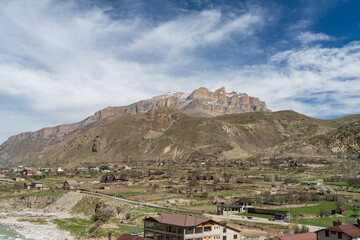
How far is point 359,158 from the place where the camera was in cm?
13062

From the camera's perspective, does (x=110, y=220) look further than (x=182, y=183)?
No

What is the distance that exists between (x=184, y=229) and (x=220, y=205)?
109 ft

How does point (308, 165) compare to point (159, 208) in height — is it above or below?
above

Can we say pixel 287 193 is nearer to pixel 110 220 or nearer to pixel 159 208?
pixel 159 208

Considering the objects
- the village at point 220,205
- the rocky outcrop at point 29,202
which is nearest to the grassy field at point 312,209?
the village at point 220,205

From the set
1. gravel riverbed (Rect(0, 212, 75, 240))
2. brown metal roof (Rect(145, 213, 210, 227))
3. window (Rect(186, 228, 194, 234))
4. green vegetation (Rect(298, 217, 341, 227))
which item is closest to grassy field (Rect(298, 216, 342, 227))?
green vegetation (Rect(298, 217, 341, 227))

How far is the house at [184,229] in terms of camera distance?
3528cm

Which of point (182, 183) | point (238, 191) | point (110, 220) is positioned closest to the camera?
point (110, 220)

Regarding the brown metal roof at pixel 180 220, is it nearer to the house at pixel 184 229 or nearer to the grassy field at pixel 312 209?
the house at pixel 184 229

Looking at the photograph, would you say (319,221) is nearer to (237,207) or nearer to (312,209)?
(312,209)

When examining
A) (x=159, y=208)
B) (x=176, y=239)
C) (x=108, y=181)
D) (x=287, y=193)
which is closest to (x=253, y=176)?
(x=287, y=193)

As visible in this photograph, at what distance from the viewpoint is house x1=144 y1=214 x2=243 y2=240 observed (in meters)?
35.3

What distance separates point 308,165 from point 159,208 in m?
85.0

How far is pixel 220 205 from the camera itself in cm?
6681
